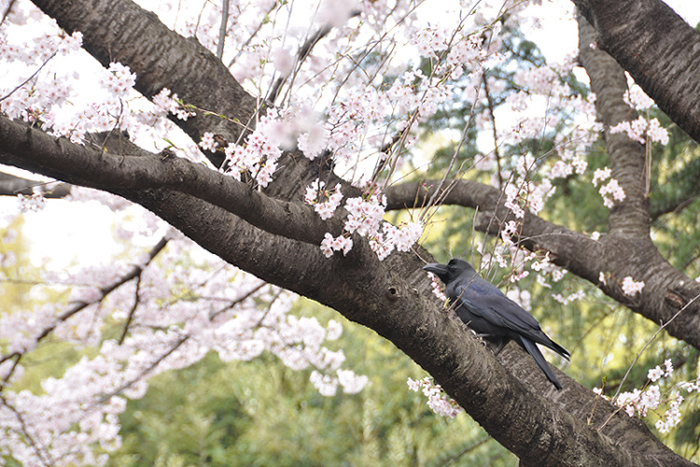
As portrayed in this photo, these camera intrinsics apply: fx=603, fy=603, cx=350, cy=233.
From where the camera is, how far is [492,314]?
2.43 metres

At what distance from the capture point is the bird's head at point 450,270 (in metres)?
2.55

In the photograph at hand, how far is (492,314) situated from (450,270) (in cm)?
28

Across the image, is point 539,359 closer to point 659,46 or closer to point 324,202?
point 324,202

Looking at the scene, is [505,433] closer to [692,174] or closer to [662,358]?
[662,358]

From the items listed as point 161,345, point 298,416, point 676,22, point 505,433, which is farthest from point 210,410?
point 676,22

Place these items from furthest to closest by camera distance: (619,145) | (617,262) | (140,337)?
(140,337)
(619,145)
(617,262)

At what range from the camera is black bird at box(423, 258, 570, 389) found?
2.39 m

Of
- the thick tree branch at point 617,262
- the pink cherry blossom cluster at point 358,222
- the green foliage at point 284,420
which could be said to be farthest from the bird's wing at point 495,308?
the green foliage at point 284,420

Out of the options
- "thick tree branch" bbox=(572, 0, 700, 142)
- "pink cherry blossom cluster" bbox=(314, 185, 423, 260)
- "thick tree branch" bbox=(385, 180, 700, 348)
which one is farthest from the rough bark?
"pink cherry blossom cluster" bbox=(314, 185, 423, 260)

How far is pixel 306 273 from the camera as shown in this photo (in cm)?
176

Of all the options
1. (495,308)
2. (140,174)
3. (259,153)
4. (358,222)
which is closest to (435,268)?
(495,308)

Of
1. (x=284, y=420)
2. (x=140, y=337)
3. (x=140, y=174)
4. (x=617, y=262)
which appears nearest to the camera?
(x=140, y=174)

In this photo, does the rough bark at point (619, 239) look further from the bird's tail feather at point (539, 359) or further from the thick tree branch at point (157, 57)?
the thick tree branch at point (157, 57)

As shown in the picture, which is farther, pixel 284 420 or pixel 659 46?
pixel 284 420
